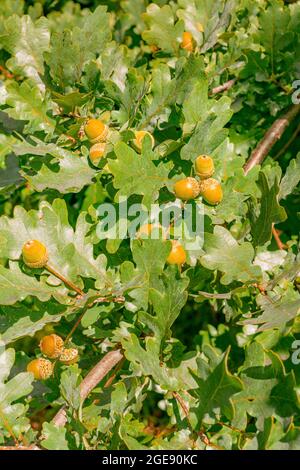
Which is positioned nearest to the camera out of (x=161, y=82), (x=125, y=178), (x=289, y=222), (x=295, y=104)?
(x=125, y=178)

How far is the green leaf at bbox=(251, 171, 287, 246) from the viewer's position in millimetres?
1198

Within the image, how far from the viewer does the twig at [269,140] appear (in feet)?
5.17

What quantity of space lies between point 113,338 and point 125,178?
A: 305 millimetres

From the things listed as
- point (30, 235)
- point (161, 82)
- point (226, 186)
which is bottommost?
point (30, 235)

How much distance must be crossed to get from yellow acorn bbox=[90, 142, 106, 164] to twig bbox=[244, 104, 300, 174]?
1.24ft

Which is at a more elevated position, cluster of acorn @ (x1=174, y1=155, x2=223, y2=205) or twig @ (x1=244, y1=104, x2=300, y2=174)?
cluster of acorn @ (x1=174, y1=155, x2=223, y2=205)

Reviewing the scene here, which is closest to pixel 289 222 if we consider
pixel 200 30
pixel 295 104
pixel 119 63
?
pixel 295 104

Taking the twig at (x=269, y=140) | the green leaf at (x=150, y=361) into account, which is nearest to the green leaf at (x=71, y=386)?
the green leaf at (x=150, y=361)

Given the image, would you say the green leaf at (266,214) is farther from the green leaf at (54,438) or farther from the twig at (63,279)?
the green leaf at (54,438)

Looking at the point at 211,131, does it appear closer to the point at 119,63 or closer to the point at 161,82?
the point at 161,82

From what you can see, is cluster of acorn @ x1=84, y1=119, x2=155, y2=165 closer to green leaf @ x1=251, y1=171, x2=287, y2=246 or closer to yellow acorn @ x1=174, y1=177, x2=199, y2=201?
yellow acorn @ x1=174, y1=177, x2=199, y2=201

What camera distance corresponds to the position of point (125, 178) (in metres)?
1.23

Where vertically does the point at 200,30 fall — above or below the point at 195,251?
above

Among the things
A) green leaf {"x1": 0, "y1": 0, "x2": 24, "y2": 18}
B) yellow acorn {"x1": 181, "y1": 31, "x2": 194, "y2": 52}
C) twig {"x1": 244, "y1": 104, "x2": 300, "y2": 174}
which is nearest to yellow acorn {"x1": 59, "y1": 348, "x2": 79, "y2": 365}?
twig {"x1": 244, "y1": 104, "x2": 300, "y2": 174}
